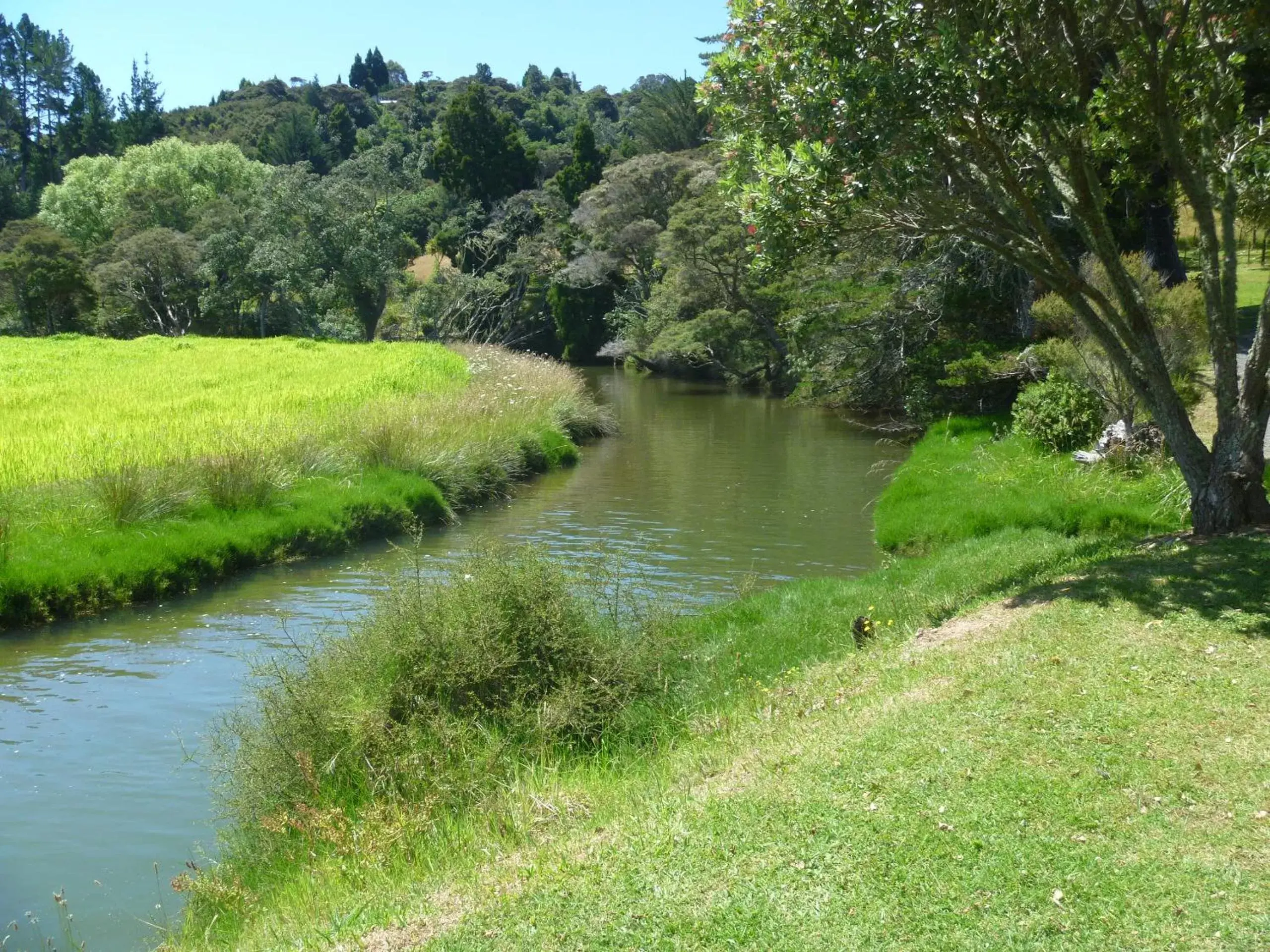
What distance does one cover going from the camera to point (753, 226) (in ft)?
35.0

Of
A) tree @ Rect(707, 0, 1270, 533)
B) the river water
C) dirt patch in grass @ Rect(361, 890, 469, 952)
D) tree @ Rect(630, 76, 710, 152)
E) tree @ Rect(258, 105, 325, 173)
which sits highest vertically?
tree @ Rect(258, 105, 325, 173)

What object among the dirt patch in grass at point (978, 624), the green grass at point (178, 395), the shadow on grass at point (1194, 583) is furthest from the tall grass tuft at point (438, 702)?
the green grass at point (178, 395)

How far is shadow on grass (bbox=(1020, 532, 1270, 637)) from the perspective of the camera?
8.09 metres

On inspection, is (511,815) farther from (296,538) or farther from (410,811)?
(296,538)

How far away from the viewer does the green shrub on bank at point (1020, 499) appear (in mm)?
14555

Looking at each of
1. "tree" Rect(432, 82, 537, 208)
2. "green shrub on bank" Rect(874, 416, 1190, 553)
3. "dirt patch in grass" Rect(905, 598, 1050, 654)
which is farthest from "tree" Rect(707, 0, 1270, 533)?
"tree" Rect(432, 82, 537, 208)

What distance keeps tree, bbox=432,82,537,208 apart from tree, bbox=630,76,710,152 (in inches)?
345

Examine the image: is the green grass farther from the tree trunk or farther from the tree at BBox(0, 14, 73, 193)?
the tree at BBox(0, 14, 73, 193)

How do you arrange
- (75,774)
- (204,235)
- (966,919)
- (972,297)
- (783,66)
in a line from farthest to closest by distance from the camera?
(204,235), (972,297), (783,66), (75,774), (966,919)

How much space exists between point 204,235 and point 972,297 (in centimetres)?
4506

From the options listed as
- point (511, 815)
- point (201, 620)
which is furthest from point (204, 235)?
point (511, 815)

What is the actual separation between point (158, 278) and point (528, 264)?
19.6m

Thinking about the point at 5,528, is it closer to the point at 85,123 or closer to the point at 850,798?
the point at 850,798

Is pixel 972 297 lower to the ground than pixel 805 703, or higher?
higher
